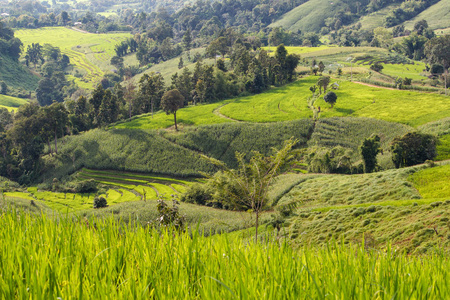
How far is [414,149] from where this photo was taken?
158 ft

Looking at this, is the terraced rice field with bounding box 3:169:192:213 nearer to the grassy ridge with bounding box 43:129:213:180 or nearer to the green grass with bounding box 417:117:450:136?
the grassy ridge with bounding box 43:129:213:180

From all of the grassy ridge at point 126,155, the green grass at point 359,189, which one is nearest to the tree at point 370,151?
the green grass at point 359,189

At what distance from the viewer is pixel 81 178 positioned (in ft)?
233

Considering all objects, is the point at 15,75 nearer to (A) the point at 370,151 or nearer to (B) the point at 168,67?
(B) the point at 168,67

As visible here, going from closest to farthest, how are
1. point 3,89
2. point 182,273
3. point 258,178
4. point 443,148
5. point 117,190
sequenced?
point 182,273 < point 258,178 < point 443,148 < point 117,190 < point 3,89

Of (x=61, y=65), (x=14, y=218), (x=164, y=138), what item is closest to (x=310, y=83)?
(x=164, y=138)

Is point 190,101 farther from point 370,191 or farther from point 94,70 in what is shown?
point 94,70

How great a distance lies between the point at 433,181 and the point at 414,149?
Result: 15.0 meters

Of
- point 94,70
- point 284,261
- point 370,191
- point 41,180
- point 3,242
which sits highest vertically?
point 94,70

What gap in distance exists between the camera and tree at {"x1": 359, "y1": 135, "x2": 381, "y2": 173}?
161 feet

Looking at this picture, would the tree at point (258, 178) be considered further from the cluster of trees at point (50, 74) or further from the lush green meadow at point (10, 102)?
the cluster of trees at point (50, 74)

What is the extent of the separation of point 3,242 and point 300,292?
3.64 meters

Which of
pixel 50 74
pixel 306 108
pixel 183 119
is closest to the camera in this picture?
pixel 306 108

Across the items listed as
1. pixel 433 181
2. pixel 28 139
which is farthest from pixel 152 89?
pixel 433 181
